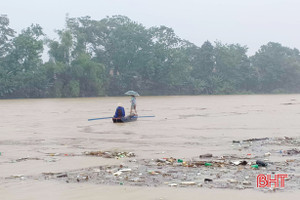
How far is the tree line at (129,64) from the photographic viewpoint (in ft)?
150

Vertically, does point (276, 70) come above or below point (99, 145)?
above

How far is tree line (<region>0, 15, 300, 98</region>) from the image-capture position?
45.6m

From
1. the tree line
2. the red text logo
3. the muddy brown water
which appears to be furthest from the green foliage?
the red text logo

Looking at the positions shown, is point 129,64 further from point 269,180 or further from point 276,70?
point 269,180


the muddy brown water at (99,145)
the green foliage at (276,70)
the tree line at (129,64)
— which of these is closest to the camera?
the muddy brown water at (99,145)

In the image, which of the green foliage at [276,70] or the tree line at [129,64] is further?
the green foliage at [276,70]

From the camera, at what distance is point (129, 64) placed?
5369cm

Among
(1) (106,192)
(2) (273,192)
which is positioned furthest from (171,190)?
(2) (273,192)

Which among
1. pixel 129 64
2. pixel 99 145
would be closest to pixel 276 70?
pixel 129 64

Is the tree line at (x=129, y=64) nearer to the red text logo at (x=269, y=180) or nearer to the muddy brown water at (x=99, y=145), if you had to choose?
the muddy brown water at (x=99, y=145)

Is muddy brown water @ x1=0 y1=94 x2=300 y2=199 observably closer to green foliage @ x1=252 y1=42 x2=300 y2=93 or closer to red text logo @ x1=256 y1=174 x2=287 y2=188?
red text logo @ x1=256 y1=174 x2=287 y2=188

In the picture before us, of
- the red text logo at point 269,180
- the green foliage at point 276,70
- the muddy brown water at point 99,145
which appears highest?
the green foliage at point 276,70

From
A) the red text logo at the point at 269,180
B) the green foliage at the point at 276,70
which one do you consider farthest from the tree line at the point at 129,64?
the red text logo at the point at 269,180

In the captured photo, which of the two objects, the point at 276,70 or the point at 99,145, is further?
the point at 276,70
